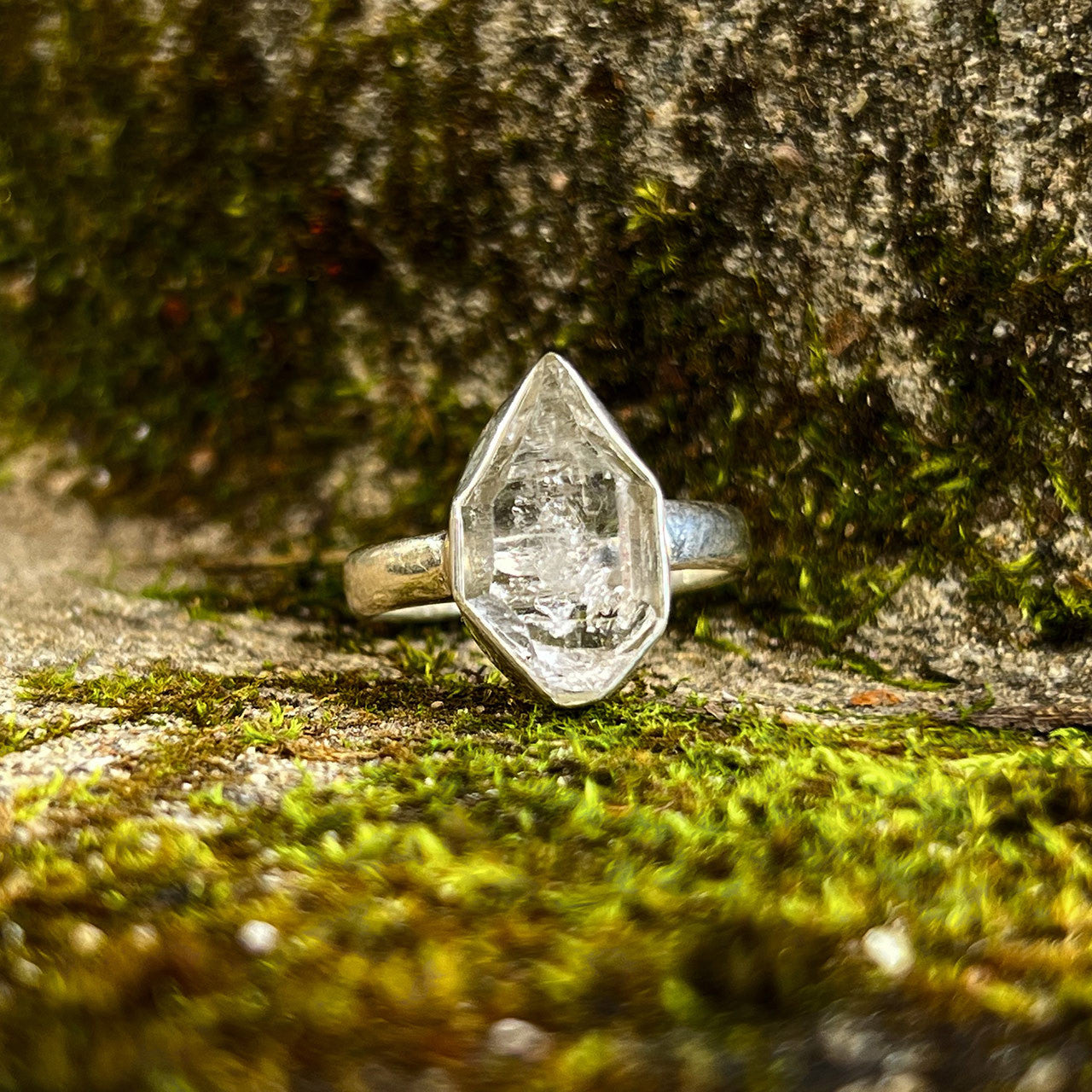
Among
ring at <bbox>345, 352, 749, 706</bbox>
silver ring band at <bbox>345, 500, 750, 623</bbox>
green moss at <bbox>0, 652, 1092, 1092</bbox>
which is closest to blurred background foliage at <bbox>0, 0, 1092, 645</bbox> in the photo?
silver ring band at <bbox>345, 500, 750, 623</bbox>

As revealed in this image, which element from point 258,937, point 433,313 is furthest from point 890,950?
point 433,313

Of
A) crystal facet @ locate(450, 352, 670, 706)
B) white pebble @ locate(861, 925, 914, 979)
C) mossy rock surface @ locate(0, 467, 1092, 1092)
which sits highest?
crystal facet @ locate(450, 352, 670, 706)

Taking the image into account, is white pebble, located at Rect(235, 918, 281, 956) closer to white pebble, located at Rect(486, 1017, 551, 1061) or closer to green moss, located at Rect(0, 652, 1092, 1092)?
green moss, located at Rect(0, 652, 1092, 1092)

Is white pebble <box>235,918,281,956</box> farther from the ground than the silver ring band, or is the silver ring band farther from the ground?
the silver ring band

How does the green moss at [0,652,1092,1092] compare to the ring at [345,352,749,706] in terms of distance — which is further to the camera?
the ring at [345,352,749,706]

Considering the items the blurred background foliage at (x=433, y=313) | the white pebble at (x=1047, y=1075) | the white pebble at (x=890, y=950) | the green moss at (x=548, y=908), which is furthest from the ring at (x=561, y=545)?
the white pebble at (x=1047, y=1075)

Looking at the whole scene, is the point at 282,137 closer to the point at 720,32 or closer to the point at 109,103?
the point at 109,103

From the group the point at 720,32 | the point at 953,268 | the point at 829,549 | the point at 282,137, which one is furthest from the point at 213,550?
the point at 953,268
